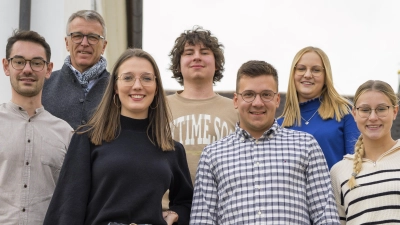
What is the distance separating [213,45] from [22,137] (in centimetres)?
157

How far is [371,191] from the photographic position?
13.1 ft

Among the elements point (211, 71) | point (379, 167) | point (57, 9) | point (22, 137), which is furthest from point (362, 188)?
point (57, 9)

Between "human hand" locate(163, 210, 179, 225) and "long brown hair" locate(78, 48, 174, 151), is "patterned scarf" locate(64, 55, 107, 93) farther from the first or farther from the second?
"human hand" locate(163, 210, 179, 225)

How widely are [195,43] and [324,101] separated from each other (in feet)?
3.12

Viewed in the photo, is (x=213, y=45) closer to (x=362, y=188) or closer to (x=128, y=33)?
(x=362, y=188)

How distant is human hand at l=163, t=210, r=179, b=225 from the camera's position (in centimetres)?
390

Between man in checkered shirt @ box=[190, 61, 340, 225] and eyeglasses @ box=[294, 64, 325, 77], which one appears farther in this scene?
eyeglasses @ box=[294, 64, 325, 77]

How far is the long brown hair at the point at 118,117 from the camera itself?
3885mm

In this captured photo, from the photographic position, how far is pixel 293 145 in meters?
4.05

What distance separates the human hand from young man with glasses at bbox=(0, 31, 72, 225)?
0.64 metres

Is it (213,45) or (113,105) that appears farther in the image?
(213,45)

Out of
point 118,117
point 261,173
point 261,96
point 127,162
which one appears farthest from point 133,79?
point 261,173

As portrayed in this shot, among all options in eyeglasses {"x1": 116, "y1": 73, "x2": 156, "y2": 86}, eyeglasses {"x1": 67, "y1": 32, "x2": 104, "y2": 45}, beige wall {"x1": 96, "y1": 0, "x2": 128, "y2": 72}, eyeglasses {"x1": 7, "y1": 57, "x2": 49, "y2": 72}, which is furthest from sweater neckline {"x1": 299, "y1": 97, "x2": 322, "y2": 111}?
beige wall {"x1": 96, "y1": 0, "x2": 128, "y2": 72}

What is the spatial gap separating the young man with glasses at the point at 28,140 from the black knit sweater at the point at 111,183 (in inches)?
9.0
